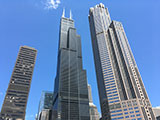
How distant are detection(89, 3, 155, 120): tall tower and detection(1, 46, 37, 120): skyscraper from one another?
90.0 m

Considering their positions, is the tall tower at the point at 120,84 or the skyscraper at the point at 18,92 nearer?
the tall tower at the point at 120,84

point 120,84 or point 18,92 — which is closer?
A: point 120,84

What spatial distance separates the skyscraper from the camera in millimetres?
150875

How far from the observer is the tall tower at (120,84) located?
132775 mm

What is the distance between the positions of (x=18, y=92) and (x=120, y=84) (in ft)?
390

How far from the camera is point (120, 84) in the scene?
6280 inches

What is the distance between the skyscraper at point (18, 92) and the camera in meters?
151

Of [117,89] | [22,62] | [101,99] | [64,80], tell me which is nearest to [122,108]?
[117,89]

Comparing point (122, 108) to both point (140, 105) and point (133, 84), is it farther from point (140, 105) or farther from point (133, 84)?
point (133, 84)

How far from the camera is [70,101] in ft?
597

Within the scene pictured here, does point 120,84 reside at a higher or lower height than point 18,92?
lower

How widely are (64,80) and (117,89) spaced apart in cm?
7619

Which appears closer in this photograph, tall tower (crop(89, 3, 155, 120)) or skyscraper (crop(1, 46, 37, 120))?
tall tower (crop(89, 3, 155, 120))

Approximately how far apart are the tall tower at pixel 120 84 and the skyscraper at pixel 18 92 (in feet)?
295
